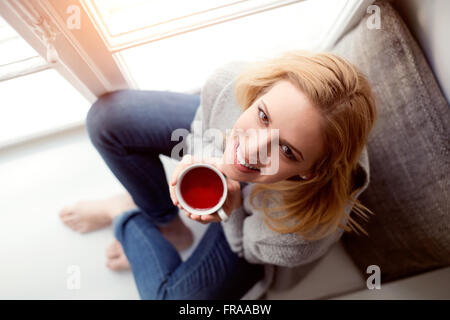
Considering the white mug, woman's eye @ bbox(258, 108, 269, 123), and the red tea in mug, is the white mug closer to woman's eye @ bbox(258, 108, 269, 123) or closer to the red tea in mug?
the red tea in mug

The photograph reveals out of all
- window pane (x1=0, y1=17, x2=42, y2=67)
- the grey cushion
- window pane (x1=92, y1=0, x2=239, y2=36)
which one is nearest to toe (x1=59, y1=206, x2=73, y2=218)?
window pane (x1=0, y1=17, x2=42, y2=67)

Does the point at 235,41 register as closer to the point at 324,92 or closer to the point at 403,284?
the point at 324,92

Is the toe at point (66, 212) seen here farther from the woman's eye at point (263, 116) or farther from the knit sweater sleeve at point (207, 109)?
the woman's eye at point (263, 116)

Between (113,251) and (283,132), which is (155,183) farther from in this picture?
(283,132)

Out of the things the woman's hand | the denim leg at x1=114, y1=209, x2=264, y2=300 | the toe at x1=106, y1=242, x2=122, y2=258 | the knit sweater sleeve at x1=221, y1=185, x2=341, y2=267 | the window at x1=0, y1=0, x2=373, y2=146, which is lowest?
the toe at x1=106, y1=242, x2=122, y2=258

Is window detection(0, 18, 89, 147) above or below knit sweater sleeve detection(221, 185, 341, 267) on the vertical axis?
above

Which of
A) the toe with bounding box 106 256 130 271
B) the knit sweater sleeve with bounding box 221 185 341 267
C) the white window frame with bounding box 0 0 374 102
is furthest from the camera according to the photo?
the toe with bounding box 106 256 130 271

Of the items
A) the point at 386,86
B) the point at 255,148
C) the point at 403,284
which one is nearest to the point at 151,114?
the point at 255,148

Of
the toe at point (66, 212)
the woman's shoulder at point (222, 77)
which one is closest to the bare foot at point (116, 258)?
the toe at point (66, 212)

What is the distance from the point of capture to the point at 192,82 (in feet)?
3.66

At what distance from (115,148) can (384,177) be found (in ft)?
2.66

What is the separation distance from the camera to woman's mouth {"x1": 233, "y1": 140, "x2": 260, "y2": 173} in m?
0.56

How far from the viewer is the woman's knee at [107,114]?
2.77 feet

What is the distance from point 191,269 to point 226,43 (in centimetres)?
80
